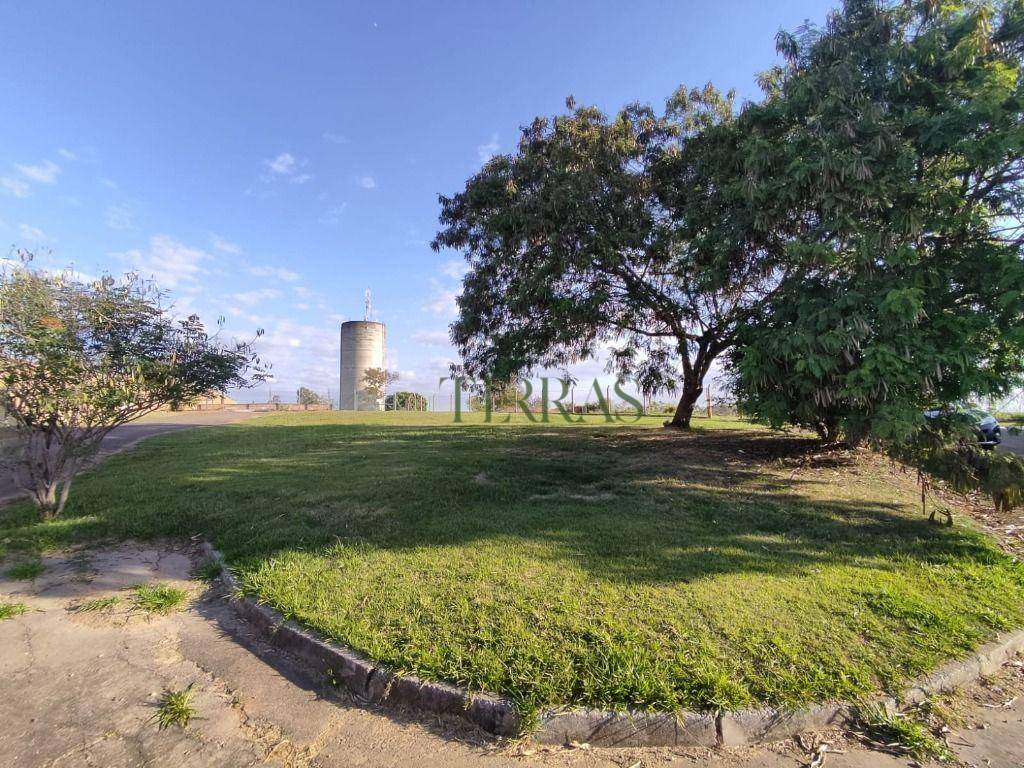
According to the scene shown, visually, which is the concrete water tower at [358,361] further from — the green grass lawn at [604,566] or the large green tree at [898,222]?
the large green tree at [898,222]

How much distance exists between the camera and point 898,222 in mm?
4645

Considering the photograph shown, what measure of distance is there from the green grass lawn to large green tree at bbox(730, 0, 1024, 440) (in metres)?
1.33

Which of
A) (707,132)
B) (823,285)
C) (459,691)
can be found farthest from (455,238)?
(459,691)

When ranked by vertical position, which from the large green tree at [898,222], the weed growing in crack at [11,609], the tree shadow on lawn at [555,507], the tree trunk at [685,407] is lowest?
the weed growing in crack at [11,609]

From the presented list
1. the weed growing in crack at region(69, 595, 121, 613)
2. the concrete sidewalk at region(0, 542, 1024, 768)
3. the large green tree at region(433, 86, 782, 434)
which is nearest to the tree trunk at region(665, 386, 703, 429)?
the large green tree at region(433, 86, 782, 434)

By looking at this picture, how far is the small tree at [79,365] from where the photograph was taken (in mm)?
4316

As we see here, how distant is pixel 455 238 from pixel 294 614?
8.19 metres

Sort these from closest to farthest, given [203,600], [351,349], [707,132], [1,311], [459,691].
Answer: [459,691] → [203,600] → [1,311] → [707,132] → [351,349]

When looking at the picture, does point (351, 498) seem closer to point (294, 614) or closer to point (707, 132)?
point (294, 614)

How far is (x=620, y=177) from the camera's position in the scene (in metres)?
8.00

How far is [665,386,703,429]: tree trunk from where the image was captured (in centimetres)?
1084

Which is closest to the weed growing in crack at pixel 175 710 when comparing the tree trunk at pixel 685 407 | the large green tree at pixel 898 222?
the large green tree at pixel 898 222

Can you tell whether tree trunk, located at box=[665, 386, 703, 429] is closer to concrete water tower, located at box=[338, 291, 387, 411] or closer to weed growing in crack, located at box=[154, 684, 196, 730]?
weed growing in crack, located at box=[154, 684, 196, 730]

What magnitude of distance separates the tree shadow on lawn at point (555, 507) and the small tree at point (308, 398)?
27869 millimetres
